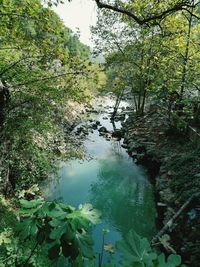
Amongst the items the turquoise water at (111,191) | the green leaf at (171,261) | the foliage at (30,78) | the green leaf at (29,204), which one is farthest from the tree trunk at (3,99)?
the green leaf at (171,261)

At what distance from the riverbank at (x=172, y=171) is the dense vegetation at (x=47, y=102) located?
28cm

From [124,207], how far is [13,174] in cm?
408

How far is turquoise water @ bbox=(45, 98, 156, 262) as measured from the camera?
8086 mm

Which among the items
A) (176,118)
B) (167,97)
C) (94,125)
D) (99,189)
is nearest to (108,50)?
(94,125)

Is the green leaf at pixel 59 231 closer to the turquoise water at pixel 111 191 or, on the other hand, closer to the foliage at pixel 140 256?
the foliage at pixel 140 256

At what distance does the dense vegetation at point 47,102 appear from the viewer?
147 centimetres

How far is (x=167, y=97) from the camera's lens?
13.3 metres

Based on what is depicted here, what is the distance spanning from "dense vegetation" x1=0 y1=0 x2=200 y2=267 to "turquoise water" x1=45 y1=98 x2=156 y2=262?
100 cm

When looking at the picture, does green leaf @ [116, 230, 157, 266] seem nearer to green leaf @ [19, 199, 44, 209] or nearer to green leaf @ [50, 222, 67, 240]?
green leaf @ [50, 222, 67, 240]

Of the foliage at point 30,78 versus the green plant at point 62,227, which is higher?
the foliage at point 30,78

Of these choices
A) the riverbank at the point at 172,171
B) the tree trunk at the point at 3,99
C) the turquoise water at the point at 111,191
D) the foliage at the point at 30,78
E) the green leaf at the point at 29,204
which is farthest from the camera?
the turquoise water at the point at 111,191

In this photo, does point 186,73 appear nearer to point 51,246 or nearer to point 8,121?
point 8,121

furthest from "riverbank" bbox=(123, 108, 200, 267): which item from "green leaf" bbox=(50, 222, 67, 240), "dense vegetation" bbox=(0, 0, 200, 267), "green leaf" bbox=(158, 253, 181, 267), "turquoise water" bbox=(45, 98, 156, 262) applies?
"green leaf" bbox=(50, 222, 67, 240)

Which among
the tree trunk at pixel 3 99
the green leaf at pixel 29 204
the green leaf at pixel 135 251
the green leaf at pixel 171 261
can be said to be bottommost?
the green leaf at pixel 171 261
